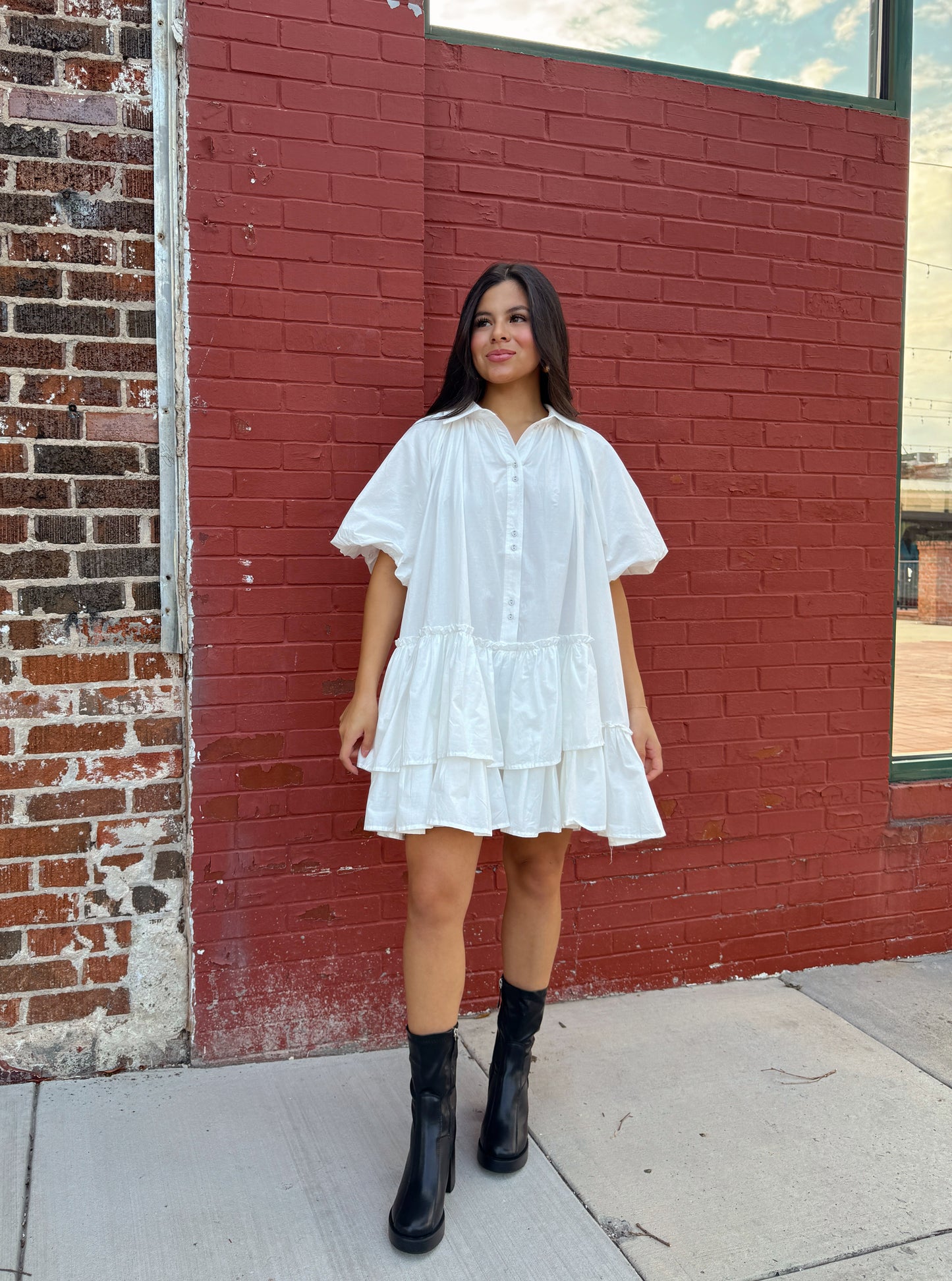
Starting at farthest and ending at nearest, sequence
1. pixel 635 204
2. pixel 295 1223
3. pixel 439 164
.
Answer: pixel 635 204
pixel 439 164
pixel 295 1223

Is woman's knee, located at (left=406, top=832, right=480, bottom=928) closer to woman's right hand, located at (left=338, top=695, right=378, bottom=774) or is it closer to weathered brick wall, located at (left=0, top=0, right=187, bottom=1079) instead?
woman's right hand, located at (left=338, top=695, right=378, bottom=774)

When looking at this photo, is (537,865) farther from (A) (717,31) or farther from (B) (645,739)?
(A) (717,31)

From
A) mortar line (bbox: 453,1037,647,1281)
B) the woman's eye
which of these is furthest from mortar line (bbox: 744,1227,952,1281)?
the woman's eye

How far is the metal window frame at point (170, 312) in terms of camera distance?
258cm

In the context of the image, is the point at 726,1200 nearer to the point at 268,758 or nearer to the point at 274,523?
the point at 268,758

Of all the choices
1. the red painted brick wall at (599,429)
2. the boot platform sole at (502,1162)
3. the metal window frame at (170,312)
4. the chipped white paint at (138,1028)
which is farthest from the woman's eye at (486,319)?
the boot platform sole at (502,1162)

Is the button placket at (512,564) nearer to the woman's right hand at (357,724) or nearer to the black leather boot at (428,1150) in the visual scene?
the woman's right hand at (357,724)

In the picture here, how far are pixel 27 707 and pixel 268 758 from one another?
0.62 meters

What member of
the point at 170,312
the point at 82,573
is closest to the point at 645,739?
the point at 82,573

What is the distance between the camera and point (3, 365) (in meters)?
2.54

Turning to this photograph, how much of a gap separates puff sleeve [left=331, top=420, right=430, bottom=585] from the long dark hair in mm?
129

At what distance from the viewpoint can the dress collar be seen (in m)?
2.29

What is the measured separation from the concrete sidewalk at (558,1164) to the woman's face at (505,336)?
1.79 m

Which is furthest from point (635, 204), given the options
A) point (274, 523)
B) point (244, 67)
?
point (274, 523)
